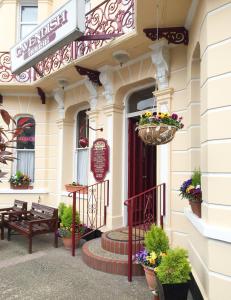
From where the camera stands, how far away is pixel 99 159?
6.44 meters

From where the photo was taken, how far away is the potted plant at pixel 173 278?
3.20 metres

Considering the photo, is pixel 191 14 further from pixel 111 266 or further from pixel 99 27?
pixel 111 266

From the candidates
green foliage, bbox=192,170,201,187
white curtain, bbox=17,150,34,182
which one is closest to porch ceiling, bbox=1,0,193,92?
white curtain, bbox=17,150,34,182

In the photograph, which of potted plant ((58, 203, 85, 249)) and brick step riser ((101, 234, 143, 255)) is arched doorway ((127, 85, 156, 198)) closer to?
potted plant ((58, 203, 85, 249))

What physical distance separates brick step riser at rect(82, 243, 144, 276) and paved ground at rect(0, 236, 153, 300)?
8 cm

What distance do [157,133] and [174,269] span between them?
1.52 metres

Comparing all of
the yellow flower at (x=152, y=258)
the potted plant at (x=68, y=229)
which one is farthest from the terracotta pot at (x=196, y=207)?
the potted plant at (x=68, y=229)

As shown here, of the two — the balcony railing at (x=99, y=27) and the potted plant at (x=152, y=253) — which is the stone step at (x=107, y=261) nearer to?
the potted plant at (x=152, y=253)

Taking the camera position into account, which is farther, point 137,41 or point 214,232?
point 137,41

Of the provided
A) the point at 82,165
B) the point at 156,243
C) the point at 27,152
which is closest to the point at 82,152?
the point at 82,165

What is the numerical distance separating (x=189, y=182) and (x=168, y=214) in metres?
1.13

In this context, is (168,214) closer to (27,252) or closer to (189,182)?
(189,182)

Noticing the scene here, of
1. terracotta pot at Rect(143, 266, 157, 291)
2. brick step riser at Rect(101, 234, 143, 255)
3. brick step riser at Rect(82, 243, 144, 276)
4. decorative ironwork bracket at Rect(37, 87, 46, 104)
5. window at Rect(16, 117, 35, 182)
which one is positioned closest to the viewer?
terracotta pot at Rect(143, 266, 157, 291)

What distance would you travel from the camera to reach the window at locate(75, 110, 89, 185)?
772 centimetres
